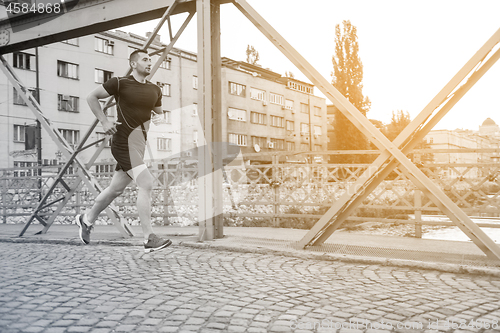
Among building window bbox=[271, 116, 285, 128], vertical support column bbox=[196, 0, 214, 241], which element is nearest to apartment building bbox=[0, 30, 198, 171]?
building window bbox=[271, 116, 285, 128]

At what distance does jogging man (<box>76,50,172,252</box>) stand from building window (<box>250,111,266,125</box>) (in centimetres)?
4844

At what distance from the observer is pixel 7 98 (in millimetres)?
33188

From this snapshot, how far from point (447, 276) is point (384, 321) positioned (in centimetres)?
180

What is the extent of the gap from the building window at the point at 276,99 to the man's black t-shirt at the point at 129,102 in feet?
174

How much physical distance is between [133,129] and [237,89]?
46.7m

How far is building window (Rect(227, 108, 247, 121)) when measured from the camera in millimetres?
51281

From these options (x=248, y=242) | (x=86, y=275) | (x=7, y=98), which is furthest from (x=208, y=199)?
(x=7, y=98)

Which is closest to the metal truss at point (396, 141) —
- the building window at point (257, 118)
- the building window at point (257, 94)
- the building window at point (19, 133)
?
the building window at point (19, 133)

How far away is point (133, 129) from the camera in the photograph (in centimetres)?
588

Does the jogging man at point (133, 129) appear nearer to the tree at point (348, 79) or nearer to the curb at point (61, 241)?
the curb at point (61, 241)

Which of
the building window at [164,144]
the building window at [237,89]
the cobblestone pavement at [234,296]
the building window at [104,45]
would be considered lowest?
the cobblestone pavement at [234,296]

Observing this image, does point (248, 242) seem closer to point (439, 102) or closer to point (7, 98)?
point (439, 102)

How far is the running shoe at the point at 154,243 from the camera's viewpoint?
555 cm

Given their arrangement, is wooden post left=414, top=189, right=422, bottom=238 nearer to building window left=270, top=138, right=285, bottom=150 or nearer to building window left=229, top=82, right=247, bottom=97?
building window left=229, top=82, right=247, bottom=97
